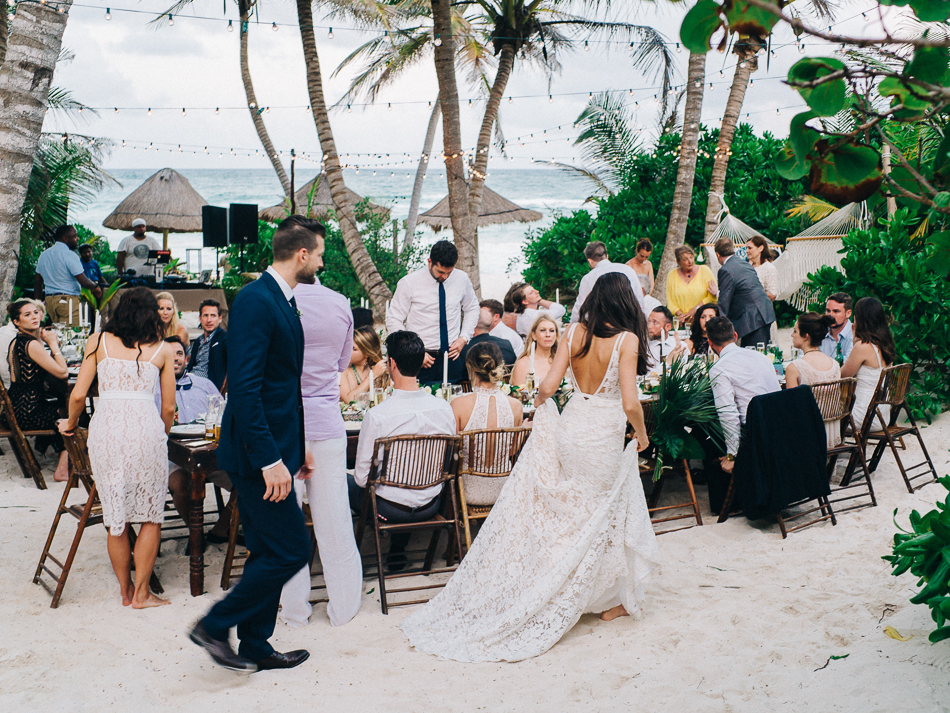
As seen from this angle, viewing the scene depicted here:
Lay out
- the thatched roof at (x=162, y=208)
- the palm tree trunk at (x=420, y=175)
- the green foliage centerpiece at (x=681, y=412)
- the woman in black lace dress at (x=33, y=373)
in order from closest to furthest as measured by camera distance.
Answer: the green foliage centerpiece at (x=681, y=412) < the woman in black lace dress at (x=33, y=373) < the thatched roof at (x=162, y=208) < the palm tree trunk at (x=420, y=175)

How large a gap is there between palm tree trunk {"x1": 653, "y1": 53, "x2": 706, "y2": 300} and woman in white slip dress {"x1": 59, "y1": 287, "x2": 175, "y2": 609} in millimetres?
8786

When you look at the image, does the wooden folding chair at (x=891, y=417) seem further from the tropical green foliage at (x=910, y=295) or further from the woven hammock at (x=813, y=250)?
the woven hammock at (x=813, y=250)

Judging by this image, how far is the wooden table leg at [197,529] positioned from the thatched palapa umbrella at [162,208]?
1683cm

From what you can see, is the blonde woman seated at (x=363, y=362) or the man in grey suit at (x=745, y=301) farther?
the man in grey suit at (x=745, y=301)

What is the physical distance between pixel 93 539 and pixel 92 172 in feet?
47.2

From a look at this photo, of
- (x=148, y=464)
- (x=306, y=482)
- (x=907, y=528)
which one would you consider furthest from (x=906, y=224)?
(x=148, y=464)

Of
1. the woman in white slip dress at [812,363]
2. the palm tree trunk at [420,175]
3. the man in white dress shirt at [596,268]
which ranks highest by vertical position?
the palm tree trunk at [420,175]

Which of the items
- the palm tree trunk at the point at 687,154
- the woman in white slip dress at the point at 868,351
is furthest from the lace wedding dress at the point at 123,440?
the palm tree trunk at the point at 687,154

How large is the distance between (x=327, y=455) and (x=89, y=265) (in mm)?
10487

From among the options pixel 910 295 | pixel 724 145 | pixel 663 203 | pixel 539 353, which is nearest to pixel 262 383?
pixel 539 353

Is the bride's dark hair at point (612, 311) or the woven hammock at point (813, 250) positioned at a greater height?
the woven hammock at point (813, 250)

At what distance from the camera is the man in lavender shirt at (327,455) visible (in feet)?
12.2

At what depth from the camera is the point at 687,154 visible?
11453mm

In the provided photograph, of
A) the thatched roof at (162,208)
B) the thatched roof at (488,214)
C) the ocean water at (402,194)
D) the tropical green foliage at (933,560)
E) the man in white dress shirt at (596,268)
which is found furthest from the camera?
the ocean water at (402,194)
